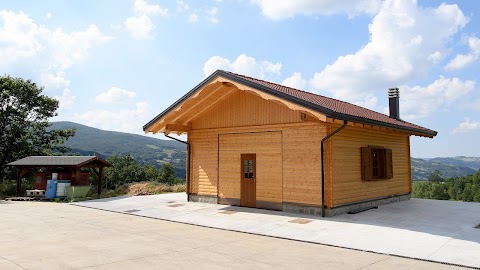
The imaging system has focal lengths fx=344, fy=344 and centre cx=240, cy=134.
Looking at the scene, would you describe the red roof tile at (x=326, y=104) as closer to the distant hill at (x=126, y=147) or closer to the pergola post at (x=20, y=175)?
the pergola post at (x=20, y=175)

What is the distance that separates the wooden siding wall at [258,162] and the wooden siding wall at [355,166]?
1.86 m

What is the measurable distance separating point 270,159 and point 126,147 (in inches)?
6421

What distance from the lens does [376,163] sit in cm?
1266

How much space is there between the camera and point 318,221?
9.42 metres

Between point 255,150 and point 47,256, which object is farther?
point 255,150

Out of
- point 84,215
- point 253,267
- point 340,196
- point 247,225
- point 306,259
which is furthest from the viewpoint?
point 84,215

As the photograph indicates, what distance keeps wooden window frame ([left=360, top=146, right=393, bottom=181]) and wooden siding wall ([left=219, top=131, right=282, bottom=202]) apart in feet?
9.48

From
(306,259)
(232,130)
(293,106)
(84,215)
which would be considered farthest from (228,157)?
(306,259)

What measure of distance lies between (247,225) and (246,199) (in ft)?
10.8

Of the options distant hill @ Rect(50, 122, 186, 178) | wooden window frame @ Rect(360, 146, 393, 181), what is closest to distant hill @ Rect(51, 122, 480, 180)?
distant hill @ Rect(50, 122, 186, 178)

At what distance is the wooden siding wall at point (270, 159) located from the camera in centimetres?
1060

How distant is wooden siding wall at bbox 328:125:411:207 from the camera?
34.6 ft

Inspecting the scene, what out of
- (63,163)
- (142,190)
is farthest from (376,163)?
(63,163)

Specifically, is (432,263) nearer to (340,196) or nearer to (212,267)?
(212,267)
